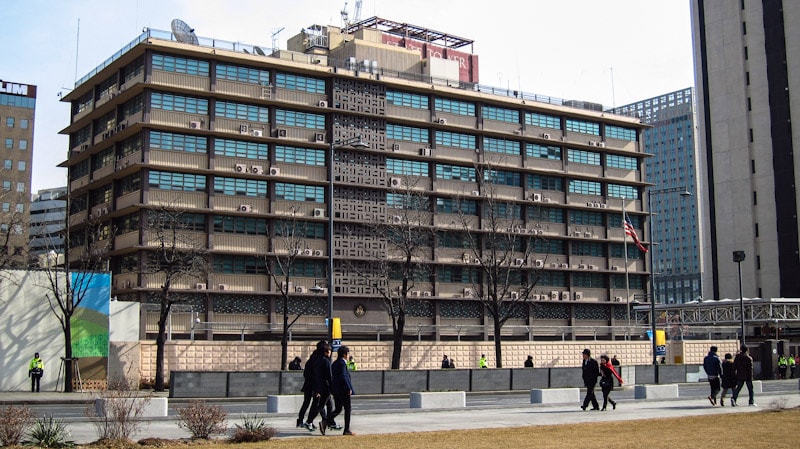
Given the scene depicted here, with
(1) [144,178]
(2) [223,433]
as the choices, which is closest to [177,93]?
(1) [144,178]

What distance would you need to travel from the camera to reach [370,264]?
207 feet

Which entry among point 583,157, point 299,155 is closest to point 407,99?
point 299,155

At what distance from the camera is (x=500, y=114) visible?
7075 cm

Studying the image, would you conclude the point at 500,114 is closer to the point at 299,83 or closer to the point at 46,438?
the point at 299,83

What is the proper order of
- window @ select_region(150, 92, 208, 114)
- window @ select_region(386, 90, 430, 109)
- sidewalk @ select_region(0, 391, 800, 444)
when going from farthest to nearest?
window @ select_region(386, 90, 430, 109) < window @ select_region(150, 92, 208, 114) < sidewalk @ select_region(0, 391, 800, 444)

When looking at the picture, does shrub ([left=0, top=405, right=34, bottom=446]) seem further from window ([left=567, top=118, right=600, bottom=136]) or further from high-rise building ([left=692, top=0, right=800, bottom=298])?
high-rise building ([left=692, top=0, right=800, bottom=298])

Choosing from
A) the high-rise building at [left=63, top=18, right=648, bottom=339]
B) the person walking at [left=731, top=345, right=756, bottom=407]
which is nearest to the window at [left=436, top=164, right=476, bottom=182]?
the high-rise building at [left=63, top=18, right=648, bottom=339]

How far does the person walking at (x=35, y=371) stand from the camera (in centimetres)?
3847

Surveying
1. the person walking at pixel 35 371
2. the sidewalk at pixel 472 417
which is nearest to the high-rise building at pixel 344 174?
the person walking at pixel 35 371

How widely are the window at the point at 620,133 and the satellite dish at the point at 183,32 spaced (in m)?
35.0

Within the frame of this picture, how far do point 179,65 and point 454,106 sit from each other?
67.4 feet

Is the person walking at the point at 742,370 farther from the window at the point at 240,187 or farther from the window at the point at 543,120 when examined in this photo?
the window at the point at 543,120

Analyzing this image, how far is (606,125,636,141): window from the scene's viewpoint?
77125 millimetres

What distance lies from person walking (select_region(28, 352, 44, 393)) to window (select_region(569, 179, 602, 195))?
151 feet
